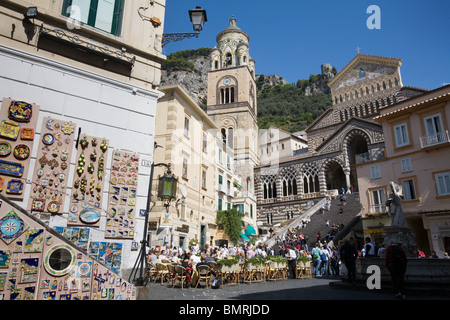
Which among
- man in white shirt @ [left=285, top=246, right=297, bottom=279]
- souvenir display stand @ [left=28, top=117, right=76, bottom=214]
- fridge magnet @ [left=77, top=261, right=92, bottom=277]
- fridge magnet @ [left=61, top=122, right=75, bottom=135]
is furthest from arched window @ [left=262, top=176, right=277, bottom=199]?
fridge magnet @ [left=77, top=261, right=92, bottom=277]

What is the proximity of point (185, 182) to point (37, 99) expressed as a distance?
13.4 m

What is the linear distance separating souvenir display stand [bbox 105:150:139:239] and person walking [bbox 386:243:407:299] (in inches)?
238

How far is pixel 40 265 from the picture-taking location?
430 cm

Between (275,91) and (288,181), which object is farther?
(275,91)

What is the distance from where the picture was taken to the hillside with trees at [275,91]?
3295 inches

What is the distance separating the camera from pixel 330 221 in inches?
992

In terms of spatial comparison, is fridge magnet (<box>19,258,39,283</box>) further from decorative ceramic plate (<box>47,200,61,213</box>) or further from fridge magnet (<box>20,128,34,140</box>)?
fridge magnet (<box>20,128,34,140</box>)

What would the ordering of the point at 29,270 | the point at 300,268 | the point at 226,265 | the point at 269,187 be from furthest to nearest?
the point at 269,187 → the point at 300,268 → the point at 226,265 → the point at 29,270

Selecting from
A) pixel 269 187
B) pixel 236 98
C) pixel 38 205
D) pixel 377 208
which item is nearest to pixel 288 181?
pixel 269 187

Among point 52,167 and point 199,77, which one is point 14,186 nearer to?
point 52,167

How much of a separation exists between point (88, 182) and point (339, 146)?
33.9 meters

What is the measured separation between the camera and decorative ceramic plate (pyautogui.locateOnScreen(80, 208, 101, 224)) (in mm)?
6419
